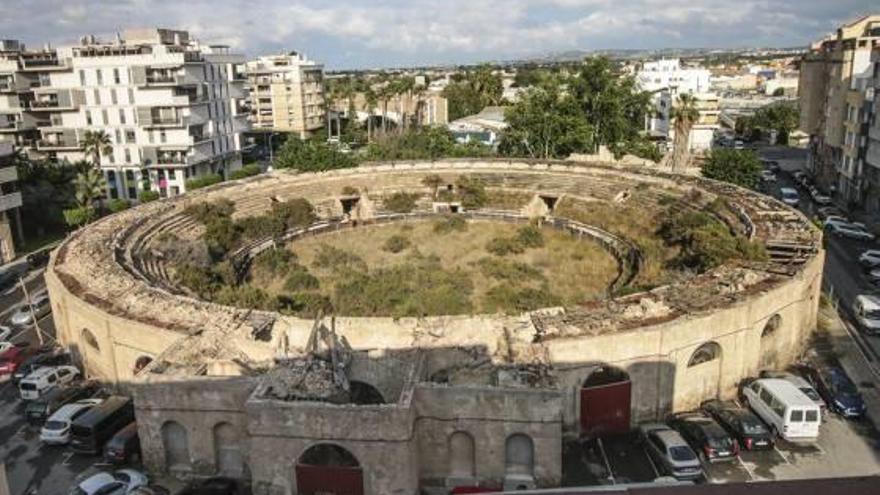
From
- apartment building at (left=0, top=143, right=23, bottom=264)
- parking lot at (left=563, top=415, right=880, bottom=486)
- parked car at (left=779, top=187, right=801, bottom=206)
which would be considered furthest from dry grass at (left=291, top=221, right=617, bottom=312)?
parked car at (left=779, top=187, right=801, bottom=206)

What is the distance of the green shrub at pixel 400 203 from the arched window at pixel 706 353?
35.2 m

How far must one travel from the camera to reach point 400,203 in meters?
58.2

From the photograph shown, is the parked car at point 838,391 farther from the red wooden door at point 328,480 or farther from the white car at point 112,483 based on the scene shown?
the white car at point 112,483

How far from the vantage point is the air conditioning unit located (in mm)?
21000

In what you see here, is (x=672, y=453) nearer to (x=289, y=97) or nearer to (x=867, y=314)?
(x=867, y=314)

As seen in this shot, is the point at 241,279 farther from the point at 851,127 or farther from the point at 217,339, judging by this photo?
the point at 851,127

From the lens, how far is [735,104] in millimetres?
145625

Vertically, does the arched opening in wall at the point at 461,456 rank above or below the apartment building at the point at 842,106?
below

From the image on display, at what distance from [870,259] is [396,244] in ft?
99.4

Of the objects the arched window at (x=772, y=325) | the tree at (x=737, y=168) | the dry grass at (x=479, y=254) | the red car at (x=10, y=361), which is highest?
the tree at (x=737, y=168)

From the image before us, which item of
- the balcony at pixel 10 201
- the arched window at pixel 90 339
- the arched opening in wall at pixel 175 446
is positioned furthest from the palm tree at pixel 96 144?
the arched opening in wall at pixel 175 446

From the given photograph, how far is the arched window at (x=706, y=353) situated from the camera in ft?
84.6

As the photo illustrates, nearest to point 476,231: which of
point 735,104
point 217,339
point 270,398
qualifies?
point 217,339

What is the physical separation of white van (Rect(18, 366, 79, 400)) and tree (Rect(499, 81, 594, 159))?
54.0 metres
